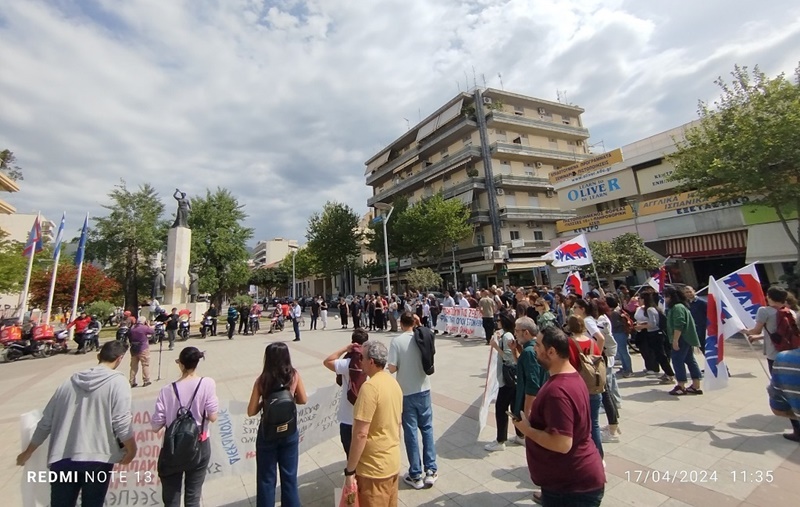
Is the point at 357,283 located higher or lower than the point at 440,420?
higher

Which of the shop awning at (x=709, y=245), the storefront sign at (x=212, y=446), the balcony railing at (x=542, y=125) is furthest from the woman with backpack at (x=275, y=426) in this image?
the balcony railing at (x=542, y=125)

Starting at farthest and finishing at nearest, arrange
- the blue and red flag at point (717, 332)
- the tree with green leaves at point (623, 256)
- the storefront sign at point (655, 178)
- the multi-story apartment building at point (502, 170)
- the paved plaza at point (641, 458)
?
the multi-story apartment building at point (502, 170) < the storefront sign at point (655, 178) < the tree with green leaves at point (623, 256) < the blue and red flag at point (717, 332) < the paved plaza at point (641, 458)

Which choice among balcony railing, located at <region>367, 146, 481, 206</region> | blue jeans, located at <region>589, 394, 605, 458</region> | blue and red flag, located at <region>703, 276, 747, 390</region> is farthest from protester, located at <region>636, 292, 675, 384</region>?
balcony railing, located at <region>367, 146, 481, 206</region>

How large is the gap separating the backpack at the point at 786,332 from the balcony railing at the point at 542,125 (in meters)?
32.7

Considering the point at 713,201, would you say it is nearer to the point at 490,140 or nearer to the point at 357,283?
the point at 490,140

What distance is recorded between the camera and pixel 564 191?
27.3m

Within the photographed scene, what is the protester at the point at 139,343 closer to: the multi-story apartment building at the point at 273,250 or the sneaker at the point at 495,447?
the sneaker at the point at 495,447

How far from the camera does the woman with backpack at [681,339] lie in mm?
5797

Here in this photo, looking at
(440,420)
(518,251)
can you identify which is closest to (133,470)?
(440,420)

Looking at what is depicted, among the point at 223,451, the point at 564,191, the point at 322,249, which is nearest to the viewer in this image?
the point at 223,451

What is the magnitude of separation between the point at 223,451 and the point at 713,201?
2453 centimetres

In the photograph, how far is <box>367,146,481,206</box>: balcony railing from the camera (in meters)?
34.2

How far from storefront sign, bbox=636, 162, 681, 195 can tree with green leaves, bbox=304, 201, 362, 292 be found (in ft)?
95.1

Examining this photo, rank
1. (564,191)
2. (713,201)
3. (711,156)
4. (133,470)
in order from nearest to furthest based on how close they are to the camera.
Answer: (133,470) → (711,156) → (713,201) → (564,191)
